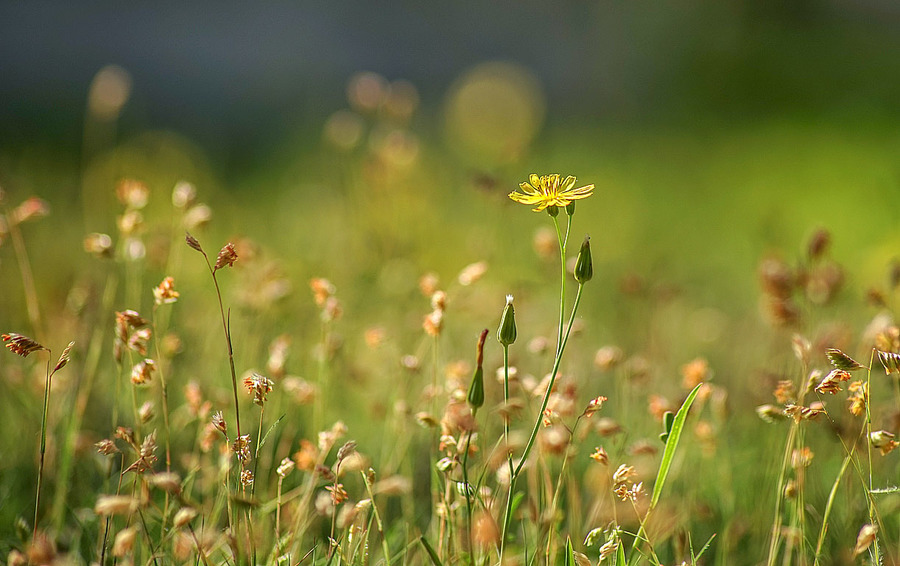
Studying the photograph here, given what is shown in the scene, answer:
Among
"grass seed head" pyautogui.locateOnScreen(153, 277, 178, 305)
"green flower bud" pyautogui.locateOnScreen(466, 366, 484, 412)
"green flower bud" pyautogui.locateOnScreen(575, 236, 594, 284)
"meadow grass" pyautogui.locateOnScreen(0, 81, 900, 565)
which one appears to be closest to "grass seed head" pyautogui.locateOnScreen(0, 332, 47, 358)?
"meadow grass" pyautogui.locateOnScreen(0, 81, 900, 565)

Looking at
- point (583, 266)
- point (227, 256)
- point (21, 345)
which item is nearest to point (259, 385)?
point (227, 256)

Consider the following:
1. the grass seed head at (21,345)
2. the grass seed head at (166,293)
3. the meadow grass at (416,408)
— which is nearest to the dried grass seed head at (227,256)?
the meadow grass at (416,408)

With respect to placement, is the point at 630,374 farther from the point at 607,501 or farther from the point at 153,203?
the point at 153,203

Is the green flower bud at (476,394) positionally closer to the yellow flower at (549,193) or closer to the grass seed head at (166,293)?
the yellow flower at (549,193)

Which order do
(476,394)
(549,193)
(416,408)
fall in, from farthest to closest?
1. (416,408)
2. (549,193)
3. (476,394)

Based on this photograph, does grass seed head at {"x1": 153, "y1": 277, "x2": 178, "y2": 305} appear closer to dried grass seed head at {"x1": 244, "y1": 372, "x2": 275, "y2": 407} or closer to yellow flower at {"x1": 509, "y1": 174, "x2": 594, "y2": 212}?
dried grass seed head at {"x1": 244, "y1": 372, "x2": 275, "y2": 407}

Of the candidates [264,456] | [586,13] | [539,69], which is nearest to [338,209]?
[264,456]

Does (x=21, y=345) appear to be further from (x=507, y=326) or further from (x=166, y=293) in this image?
(x=507, y=326)

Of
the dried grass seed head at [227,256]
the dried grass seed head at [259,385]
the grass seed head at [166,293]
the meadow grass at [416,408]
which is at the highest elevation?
the dried grass seed head at [227,256]
